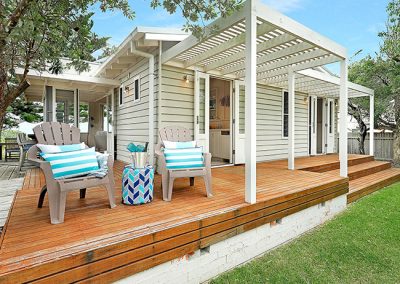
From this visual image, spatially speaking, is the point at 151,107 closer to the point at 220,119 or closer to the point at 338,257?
the point at 220,119

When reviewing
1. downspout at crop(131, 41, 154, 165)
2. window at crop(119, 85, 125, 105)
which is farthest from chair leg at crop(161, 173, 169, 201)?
window at crop(119, 85, 125, 105)

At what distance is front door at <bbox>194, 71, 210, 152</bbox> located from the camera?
528 centimetres

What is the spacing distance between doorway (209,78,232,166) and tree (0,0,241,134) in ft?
14.9

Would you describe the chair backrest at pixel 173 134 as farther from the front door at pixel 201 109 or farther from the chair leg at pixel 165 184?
the front door at pixel 201 109

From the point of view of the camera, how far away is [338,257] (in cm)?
279

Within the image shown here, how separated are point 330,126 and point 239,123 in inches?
207

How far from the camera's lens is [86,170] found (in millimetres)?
2383

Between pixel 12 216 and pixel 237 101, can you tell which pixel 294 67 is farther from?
pixel 12 216

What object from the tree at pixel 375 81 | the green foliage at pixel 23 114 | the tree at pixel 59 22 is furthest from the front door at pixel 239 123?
the green foliage at pixel 23 114

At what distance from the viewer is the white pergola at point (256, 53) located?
2.79 metres

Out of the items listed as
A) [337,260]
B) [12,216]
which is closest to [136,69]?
[12,216]

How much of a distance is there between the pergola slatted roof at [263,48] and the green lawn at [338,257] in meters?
2.72

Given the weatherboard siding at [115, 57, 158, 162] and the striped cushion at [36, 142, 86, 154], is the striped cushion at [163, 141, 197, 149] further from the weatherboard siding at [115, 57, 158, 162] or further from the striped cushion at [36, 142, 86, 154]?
the weatherboard siding at [115, 57, 158, 162]

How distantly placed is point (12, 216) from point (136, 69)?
14.1ft
